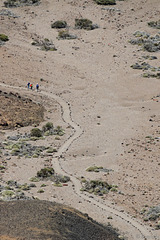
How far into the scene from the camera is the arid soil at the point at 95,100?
1794 inches

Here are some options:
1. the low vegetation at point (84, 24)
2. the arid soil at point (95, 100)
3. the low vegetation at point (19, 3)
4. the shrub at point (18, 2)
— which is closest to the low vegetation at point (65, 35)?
the arid soil at point (95, 100)

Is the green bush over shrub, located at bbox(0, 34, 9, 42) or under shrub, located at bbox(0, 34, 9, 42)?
under

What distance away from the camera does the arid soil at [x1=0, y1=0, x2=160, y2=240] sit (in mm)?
45562

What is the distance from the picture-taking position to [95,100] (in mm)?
75250

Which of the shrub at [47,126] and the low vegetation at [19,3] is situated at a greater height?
the shrub at [47,126]

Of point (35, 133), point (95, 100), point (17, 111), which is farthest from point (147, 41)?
point (35, 133)

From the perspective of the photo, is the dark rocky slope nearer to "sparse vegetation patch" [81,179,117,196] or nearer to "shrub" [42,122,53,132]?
"sparse vegetation patch" [81,179,117,196]

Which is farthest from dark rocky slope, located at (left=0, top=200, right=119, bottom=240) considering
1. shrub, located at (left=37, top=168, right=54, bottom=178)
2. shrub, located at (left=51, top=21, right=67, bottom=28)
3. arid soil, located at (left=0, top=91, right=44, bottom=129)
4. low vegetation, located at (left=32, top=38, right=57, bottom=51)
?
shrub, located at (left=51, top=21, right=67, bottom=28)

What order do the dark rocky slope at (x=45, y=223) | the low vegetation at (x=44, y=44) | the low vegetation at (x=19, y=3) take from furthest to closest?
1. the low vegetation at (x=19, y=3)
2. the low vegetation at (x=44, y=44)
3. the dark rocky slope at (x=45, y=223)

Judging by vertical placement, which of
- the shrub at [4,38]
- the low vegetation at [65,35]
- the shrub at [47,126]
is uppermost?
the shrub at [47,126]

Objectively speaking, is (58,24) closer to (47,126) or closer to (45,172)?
(47,126)

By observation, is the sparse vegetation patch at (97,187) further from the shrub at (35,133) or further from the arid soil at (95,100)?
the shrub at (35,133)

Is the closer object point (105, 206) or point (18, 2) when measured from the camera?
point (105, 206)

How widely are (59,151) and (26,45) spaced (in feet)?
135
